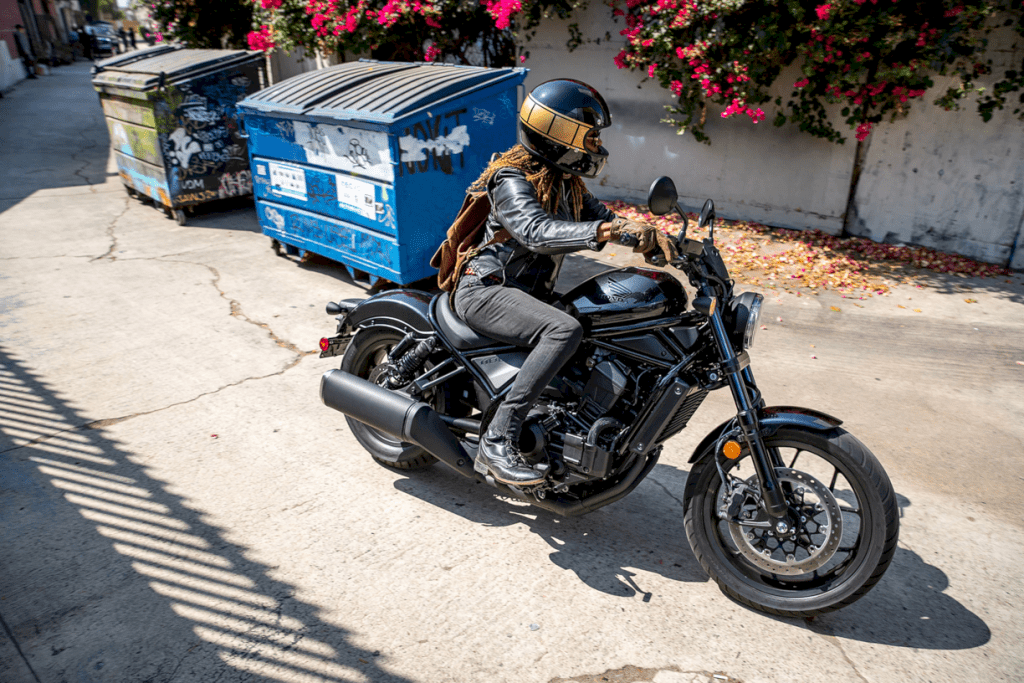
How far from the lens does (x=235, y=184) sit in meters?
9.09

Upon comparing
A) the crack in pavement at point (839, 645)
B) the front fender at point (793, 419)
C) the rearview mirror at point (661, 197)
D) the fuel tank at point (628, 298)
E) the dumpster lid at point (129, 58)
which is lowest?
the crack in pavement at point (839, 645)

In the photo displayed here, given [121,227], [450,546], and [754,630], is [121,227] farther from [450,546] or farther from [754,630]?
[754,630]

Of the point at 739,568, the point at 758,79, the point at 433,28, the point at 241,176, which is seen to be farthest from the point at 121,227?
the point at 739,568

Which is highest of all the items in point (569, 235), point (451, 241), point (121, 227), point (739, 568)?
point (569, 235)

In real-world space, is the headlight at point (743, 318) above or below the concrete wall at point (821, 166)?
above

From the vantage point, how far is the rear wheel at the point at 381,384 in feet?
11.6

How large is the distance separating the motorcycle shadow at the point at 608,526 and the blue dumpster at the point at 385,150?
2.80 meters

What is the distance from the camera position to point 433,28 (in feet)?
30.8

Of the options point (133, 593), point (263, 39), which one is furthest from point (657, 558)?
point (263, 39)

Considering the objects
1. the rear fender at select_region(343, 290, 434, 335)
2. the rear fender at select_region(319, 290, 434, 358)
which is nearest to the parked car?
the rear fender at select_region(319, 290, 434, 358)

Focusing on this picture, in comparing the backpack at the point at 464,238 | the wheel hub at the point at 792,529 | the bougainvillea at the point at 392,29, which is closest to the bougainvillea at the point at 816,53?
the bougainvillea at the point at 392,29

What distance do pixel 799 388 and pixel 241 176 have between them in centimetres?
745

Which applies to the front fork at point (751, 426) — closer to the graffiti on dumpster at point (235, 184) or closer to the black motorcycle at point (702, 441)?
the black motorcycle at point (702, 441)

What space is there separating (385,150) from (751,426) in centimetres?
412
